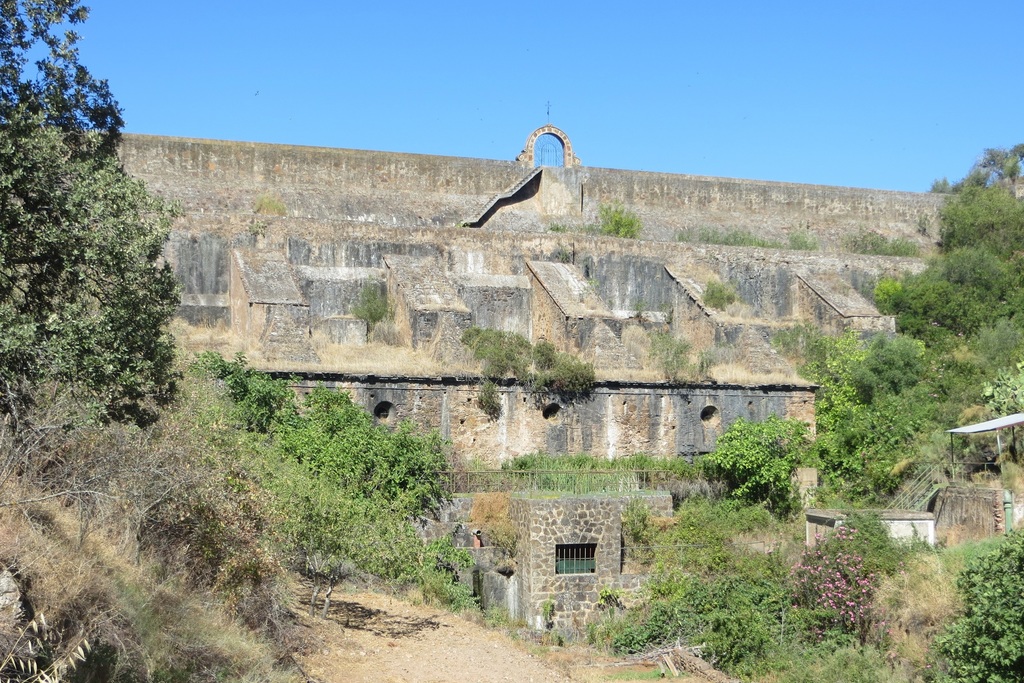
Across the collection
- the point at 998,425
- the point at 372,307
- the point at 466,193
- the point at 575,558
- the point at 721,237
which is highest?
the point at 466,193

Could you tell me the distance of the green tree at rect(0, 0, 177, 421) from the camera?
10664 millimetres

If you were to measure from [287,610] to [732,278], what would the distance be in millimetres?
17146

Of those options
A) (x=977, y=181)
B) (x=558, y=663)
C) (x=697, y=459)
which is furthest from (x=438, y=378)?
(x=977, y=181)

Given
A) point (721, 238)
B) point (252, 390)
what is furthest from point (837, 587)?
point (721, 238)

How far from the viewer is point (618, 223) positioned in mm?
30188

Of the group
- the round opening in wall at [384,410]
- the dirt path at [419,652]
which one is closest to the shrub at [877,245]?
the round opening in wall at [384,410]

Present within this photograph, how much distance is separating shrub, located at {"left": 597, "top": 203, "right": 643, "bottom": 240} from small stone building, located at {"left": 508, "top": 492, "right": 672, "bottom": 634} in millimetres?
13194

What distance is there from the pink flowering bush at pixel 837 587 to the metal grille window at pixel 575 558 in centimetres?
290

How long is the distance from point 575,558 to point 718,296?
10440mm

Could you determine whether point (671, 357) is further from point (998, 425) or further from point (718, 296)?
point (998, 425)

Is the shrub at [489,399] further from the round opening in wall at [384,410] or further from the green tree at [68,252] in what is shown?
the green tree at [68,252]

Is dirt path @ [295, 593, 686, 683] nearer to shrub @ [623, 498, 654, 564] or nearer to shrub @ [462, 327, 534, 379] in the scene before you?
shrub @ [623, 498, 654, 564]

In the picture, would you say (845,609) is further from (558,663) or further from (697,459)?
(697,459)

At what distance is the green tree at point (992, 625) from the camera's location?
40.7ft
